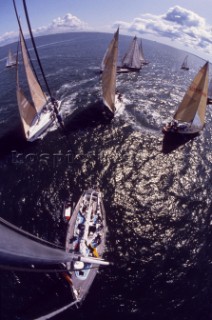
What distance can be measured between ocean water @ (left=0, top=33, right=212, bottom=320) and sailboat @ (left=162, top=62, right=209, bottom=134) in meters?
3.16

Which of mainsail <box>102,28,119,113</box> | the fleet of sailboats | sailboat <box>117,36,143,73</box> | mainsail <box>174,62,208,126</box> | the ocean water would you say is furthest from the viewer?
sailboat <box>117,36,143,73</box>

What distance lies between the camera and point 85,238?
120 ft

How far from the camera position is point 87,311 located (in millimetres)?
30969

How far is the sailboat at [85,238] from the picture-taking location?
32406 millimetres

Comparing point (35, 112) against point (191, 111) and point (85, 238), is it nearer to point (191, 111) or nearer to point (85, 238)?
point (85, 238)

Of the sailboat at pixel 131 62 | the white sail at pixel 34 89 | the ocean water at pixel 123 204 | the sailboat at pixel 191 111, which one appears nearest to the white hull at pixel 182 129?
the sailboat at pixel 191 111

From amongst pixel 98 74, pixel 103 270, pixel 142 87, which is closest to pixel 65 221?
pixel 103 270

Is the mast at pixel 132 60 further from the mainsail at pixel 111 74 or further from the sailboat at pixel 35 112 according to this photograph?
the sailboat at pixel 35 112

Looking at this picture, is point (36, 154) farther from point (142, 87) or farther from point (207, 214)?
point (142, 87)

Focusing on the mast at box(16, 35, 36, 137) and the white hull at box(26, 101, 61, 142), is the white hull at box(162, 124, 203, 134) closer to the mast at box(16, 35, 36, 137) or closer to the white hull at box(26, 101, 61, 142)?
the white hull at box(26, 101, 61, 142)

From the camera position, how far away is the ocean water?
32.4m

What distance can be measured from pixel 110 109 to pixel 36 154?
24.3 meters

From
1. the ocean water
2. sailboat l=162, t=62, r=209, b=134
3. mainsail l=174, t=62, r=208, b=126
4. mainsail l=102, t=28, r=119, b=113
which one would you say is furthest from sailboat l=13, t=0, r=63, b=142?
mainsail l=174, t=62, r=208, b=126

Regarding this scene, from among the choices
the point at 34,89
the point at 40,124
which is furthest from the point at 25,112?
the point at 34,89
